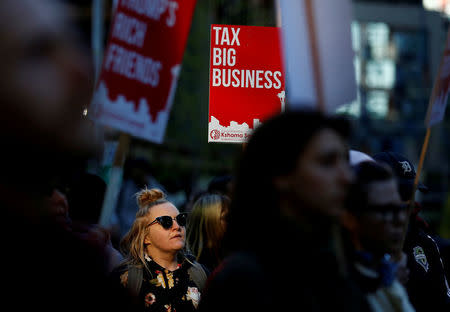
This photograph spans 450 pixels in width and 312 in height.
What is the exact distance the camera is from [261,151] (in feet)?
6.87

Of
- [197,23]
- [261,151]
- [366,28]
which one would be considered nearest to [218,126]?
[261,151]

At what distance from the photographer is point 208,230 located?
4.52 meters

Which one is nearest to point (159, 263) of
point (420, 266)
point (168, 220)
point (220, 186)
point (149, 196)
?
point (168, 220)

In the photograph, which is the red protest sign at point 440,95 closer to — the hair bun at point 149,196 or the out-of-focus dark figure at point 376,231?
the out-of-focus dark figure at point 376,231

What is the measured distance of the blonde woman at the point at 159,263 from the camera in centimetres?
363

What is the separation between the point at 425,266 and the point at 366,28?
125 feet

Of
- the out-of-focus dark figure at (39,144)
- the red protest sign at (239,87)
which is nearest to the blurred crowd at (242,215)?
the out-of-focus dark figure at (39,144)

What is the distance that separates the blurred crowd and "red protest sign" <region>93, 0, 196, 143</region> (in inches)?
14.4

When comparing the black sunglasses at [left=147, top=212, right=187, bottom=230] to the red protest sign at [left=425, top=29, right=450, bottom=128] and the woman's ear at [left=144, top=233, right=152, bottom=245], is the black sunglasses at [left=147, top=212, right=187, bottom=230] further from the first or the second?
the red protest sign at [left=425, top=29, right=450, bottom=128]

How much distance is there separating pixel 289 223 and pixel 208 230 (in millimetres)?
2540

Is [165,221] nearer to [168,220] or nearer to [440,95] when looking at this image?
[168,220]

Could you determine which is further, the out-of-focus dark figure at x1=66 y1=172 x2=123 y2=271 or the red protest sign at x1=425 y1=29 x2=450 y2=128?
the out-of-focus dark figure at x1=66 y1=172 x2=123 y2=271

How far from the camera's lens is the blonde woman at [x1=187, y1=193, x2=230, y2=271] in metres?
4.46

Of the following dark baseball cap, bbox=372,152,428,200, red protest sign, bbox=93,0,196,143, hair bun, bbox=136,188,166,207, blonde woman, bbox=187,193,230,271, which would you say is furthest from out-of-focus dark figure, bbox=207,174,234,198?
red protest sign, bbox=93,0,196,143
